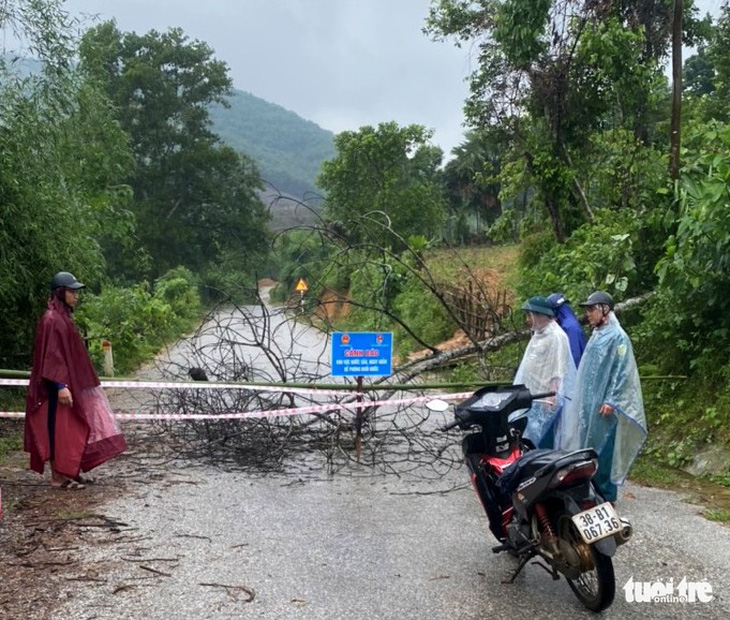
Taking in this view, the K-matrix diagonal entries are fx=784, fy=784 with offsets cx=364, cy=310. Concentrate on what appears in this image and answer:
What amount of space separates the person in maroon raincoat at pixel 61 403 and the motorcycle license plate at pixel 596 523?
14.6 ft

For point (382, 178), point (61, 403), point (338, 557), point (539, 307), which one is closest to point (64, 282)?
point (61, 403)

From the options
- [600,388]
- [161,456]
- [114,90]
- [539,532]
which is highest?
[114,90]

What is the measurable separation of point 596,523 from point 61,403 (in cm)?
464

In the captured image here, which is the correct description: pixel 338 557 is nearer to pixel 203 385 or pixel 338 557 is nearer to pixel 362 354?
pixel 362 354

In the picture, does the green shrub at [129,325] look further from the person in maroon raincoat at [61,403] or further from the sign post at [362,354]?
the sign post at [362,354]

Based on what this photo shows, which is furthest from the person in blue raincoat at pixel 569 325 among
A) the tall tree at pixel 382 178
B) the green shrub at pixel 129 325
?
the tall tree at pixel 382 178

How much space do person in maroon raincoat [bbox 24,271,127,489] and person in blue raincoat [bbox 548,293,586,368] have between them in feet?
13.5

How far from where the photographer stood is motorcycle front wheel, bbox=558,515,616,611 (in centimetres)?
401

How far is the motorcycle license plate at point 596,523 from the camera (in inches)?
155

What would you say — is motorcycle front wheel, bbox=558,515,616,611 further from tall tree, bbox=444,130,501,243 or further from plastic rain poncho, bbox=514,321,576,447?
tall tree, bbox=444,130,501,243

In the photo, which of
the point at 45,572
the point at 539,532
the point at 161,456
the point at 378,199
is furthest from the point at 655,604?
the point at 378,199

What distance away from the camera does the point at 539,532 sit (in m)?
4.35

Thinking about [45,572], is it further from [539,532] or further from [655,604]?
[655,604]

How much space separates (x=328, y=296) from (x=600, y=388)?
619 centimetres
